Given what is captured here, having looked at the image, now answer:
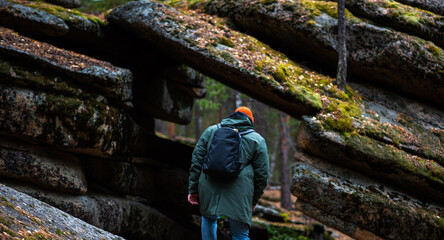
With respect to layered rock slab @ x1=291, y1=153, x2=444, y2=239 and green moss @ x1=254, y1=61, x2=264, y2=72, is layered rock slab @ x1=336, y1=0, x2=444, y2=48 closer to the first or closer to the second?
green moss @ x1=254, y1=61, x2=264, y2=72

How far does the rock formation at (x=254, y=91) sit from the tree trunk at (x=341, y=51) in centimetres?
31

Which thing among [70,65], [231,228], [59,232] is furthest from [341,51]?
[59,232]

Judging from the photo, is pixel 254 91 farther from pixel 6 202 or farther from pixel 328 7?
pixel 6 202

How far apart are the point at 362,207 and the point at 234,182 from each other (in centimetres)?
357

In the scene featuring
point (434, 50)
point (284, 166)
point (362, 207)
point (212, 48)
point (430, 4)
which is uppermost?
point (430, 4)

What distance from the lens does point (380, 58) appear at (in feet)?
26.9

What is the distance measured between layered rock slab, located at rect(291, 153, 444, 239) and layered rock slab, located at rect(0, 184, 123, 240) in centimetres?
433

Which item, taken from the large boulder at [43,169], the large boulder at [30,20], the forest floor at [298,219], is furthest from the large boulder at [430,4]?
the large boulder at [43,169]

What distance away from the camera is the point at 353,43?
854 centimetres

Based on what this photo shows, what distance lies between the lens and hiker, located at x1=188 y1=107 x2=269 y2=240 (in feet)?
15.3

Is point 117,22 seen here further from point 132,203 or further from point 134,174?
point 132,203

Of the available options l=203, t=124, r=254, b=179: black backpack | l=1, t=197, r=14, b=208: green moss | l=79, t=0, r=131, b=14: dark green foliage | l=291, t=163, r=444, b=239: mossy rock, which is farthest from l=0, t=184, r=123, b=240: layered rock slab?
l=79, t=0, r=131, b=14: dark green foliage

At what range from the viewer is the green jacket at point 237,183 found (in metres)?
4.66

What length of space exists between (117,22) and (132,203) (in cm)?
541
